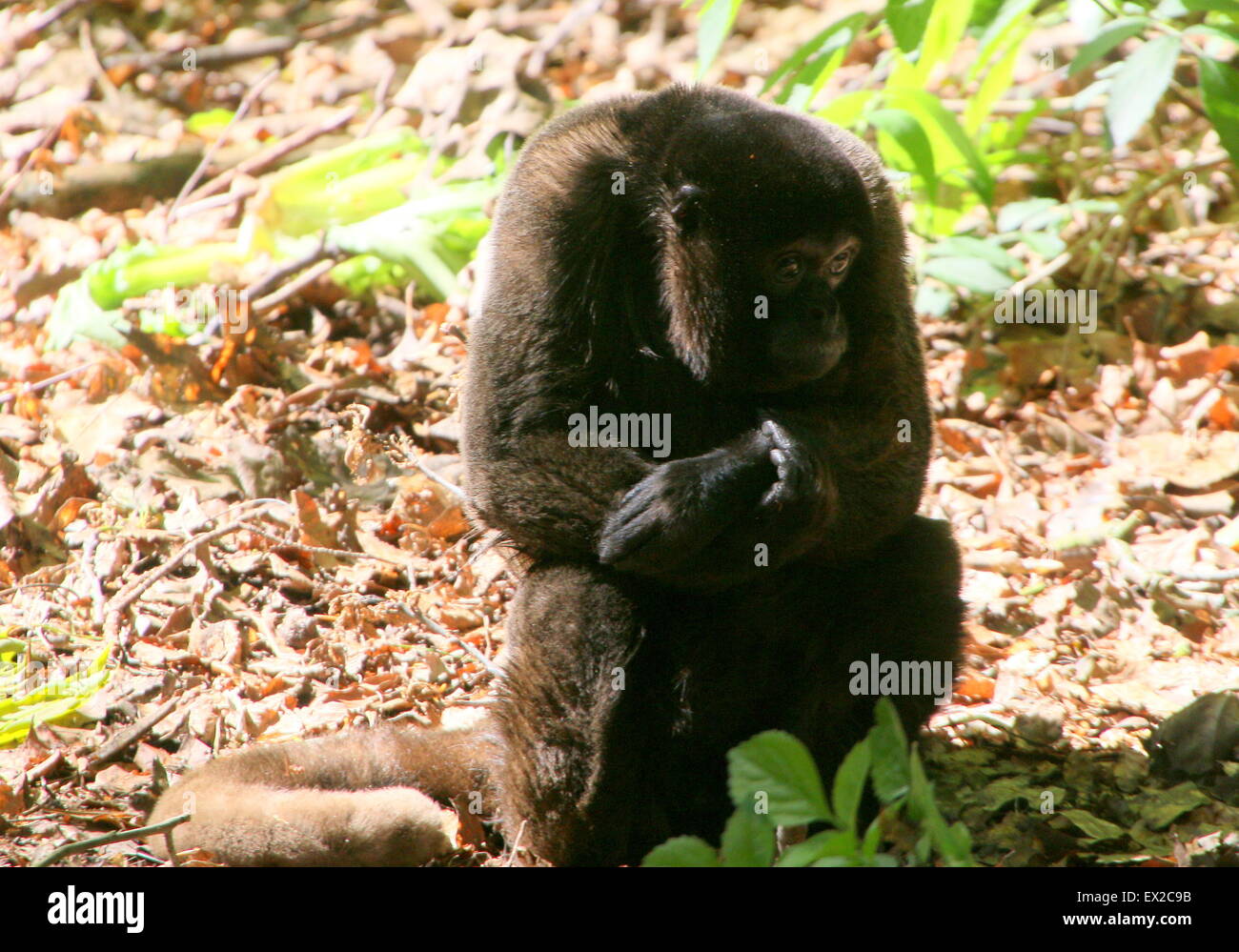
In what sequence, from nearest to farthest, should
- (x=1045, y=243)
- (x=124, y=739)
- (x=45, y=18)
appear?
(x=124, y=739), (x=1045, y=243), (x=45, y=18)

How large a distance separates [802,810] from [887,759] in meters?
0.31

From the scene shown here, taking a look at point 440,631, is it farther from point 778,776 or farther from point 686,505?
point 778,776

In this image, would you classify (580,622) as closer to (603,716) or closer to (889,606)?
(603,716)

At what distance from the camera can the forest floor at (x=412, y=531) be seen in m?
4.29

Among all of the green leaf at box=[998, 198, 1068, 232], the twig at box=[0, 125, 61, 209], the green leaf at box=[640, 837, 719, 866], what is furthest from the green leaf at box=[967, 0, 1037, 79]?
the twig at box=[0, 125, 61, 209]

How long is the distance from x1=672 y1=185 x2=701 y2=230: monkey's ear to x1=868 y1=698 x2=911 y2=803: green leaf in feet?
5.47

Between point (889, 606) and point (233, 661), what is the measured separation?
247 cm

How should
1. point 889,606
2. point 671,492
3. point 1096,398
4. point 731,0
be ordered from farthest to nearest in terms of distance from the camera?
point 1096,398
point 731,0
point 889,606
point 671,492

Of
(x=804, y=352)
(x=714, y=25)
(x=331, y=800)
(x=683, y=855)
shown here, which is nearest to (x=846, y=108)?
(x=714, y=25)

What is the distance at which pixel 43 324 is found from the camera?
7.18m

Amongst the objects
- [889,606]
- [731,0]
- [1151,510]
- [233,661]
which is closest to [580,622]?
[889,606]

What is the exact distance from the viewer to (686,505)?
364 centimetres

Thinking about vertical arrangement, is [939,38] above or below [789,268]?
above
